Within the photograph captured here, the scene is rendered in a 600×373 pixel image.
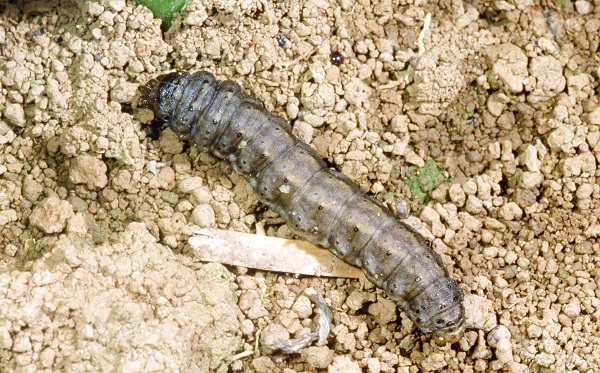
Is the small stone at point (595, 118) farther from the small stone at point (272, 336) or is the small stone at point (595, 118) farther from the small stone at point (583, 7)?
the small stone at point (272, 336)

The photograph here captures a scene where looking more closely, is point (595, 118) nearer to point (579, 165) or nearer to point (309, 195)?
point (579, 165)

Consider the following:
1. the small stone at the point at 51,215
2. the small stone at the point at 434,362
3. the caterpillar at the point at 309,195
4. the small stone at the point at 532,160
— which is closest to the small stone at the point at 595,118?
the small stone at the point at 532,160

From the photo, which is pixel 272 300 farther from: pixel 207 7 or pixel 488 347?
pixel 207 7

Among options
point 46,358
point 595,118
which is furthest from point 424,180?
point 46,358

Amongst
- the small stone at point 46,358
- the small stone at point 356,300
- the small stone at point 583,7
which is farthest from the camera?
the small stone at point 583,7

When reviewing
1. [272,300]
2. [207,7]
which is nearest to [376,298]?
[272,300]

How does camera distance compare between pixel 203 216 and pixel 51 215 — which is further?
pixel 203 216
